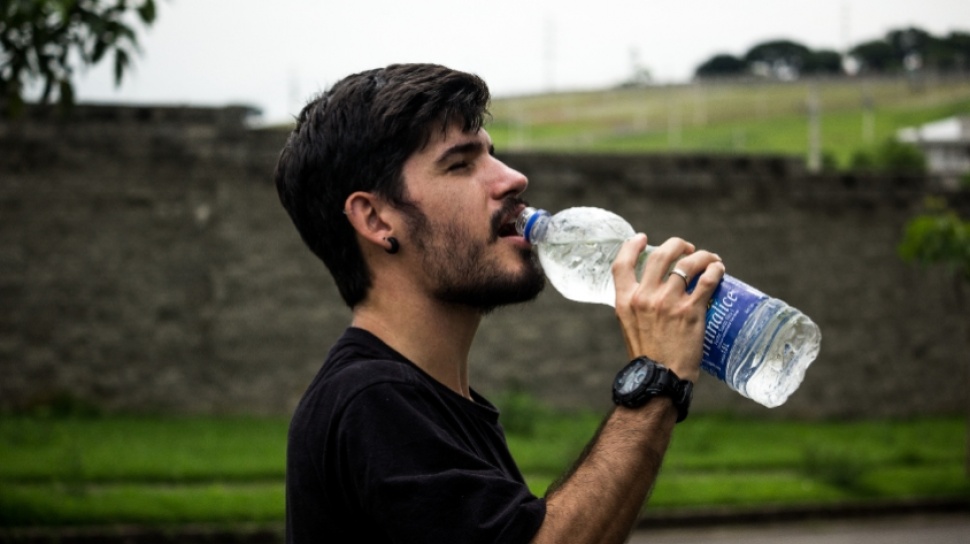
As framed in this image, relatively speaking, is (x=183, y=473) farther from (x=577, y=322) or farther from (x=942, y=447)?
(x=942, y=447)

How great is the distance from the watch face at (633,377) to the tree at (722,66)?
210 feet

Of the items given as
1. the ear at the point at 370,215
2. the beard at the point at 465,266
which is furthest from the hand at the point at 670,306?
the ear at the point at 370,215

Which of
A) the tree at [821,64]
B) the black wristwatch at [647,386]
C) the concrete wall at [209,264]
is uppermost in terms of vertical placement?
the black wristwatch at [647,386]

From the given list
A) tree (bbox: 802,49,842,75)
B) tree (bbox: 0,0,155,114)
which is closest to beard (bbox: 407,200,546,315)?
tree (bbox: 0,0,155,114)

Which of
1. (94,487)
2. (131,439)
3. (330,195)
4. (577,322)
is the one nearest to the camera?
(330,195)

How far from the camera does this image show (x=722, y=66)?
66.5m

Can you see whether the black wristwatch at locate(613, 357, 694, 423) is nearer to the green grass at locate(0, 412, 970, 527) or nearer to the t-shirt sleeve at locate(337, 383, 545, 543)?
the t-shirt sleeve at locate(337, 383, 545, 543)

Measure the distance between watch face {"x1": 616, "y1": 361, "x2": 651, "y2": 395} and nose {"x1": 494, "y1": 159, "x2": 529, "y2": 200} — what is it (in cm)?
41

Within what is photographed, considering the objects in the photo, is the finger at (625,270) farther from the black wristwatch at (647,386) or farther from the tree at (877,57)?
the tree at (877,57)

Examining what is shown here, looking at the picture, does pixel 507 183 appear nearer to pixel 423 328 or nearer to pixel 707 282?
pixel 423 328

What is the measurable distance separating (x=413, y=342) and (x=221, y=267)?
39.8 ft

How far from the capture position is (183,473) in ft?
35.2

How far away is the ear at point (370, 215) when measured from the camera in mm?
2428

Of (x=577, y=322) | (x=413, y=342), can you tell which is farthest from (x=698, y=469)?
(x=413, y=342)
